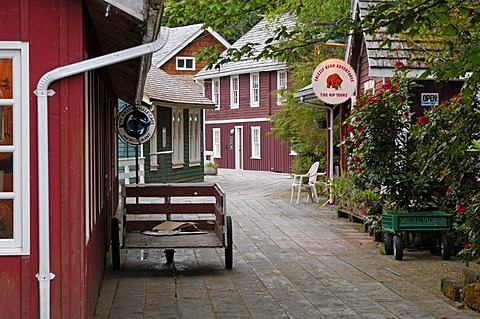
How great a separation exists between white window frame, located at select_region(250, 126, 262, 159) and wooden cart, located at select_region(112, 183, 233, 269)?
33166mm

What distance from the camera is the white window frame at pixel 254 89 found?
151 feet

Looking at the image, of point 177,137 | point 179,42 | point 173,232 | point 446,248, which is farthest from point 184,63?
point 173,232

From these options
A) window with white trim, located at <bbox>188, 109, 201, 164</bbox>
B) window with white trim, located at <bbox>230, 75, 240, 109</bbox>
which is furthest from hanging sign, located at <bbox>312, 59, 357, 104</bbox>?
window with white trim, located at <bbox>230, 75, 240, 109</bbox>

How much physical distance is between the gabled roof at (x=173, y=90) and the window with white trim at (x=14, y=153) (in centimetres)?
2157

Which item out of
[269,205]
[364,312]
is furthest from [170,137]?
[364,312]

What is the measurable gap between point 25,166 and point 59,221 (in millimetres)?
440

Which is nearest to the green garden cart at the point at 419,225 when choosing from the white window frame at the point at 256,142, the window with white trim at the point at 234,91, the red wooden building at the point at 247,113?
the red wooden building at the point at 247,113

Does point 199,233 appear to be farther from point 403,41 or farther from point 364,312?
point 403,41

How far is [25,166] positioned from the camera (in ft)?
20.7

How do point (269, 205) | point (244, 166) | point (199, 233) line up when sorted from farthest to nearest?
1. point (244, 166)
2. point (269, 205)
3. point (199, 233)

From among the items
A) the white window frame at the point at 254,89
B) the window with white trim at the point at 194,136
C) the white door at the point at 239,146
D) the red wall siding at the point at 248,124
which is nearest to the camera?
the window with white trim at the point at 194,136

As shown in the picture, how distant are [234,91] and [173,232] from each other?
120 feet

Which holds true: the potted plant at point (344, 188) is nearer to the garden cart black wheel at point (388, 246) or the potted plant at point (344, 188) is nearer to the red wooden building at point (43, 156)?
the garden cart black wheel at point (388, 246)

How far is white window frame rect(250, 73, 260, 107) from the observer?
151 feet
